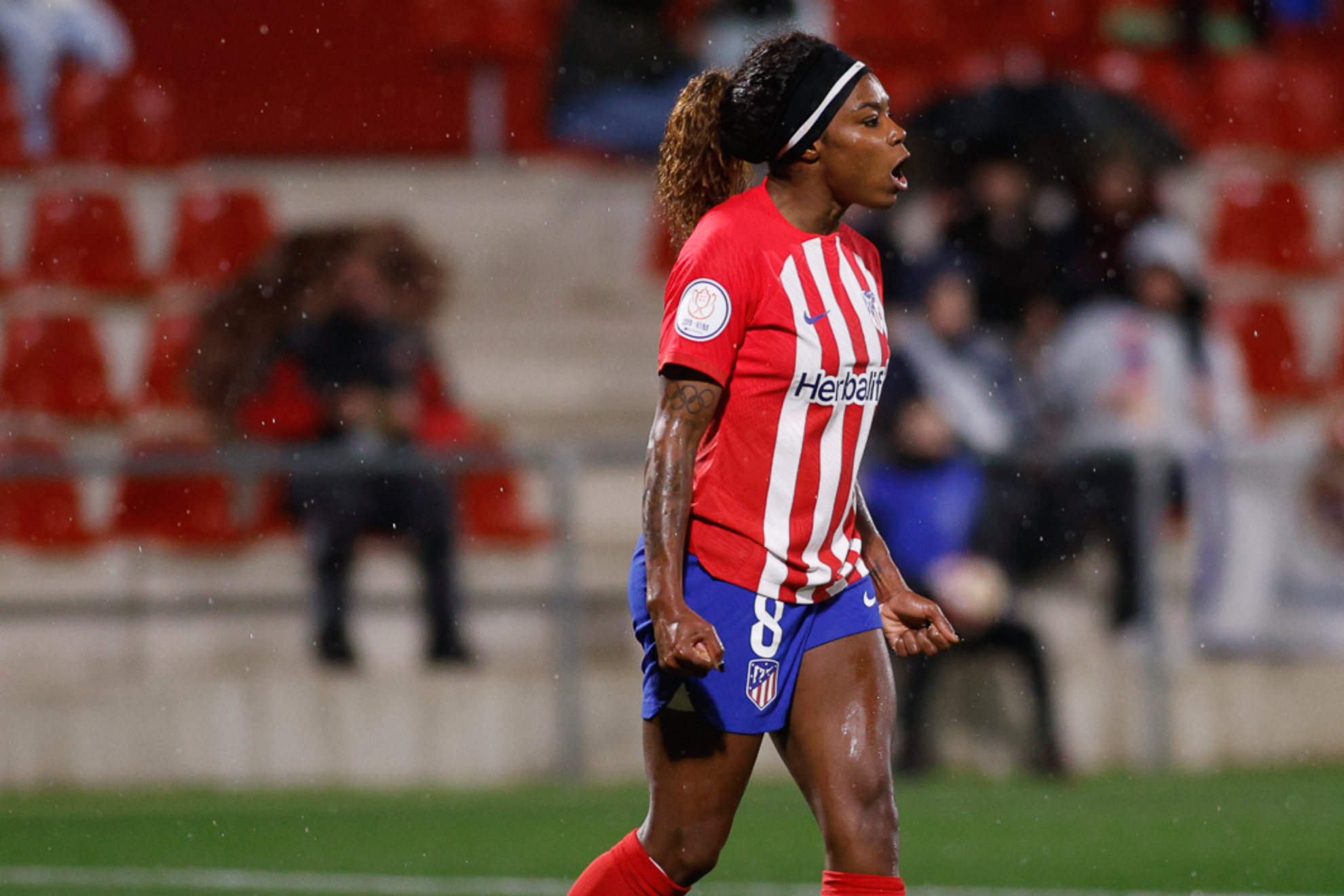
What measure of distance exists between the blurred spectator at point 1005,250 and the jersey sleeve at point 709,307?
6604 millimetres

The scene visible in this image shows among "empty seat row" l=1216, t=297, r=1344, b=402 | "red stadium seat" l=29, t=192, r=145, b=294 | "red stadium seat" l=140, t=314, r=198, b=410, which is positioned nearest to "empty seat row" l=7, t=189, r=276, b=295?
"red stadium seat" l=29, t=192, r=145, b=294

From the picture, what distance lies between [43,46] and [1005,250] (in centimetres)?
600

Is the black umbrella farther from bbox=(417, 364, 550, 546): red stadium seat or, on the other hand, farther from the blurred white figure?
bbox=(417, 364, 550, 546): red stadium seat

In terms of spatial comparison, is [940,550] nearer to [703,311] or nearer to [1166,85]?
[703,311]

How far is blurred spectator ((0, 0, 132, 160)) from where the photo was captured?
1233 centimetres

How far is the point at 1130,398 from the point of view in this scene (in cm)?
954

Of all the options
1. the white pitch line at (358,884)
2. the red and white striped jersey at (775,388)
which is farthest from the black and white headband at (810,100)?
the white pitch line at (358,884)

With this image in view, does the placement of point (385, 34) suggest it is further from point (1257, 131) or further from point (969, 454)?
point (969, 454)

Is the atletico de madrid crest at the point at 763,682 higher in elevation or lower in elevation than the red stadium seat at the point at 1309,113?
lower

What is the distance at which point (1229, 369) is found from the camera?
10141 mm

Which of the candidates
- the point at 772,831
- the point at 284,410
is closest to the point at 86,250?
the point at 284,410

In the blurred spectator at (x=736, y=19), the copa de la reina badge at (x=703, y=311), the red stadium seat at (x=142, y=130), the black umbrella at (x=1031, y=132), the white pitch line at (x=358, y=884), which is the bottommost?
the white pitch line at (x=358, y=884)

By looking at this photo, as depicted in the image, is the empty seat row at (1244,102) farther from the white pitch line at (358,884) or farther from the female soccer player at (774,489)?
the female soccer player at (774,489)

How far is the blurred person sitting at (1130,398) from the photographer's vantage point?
8969mm
